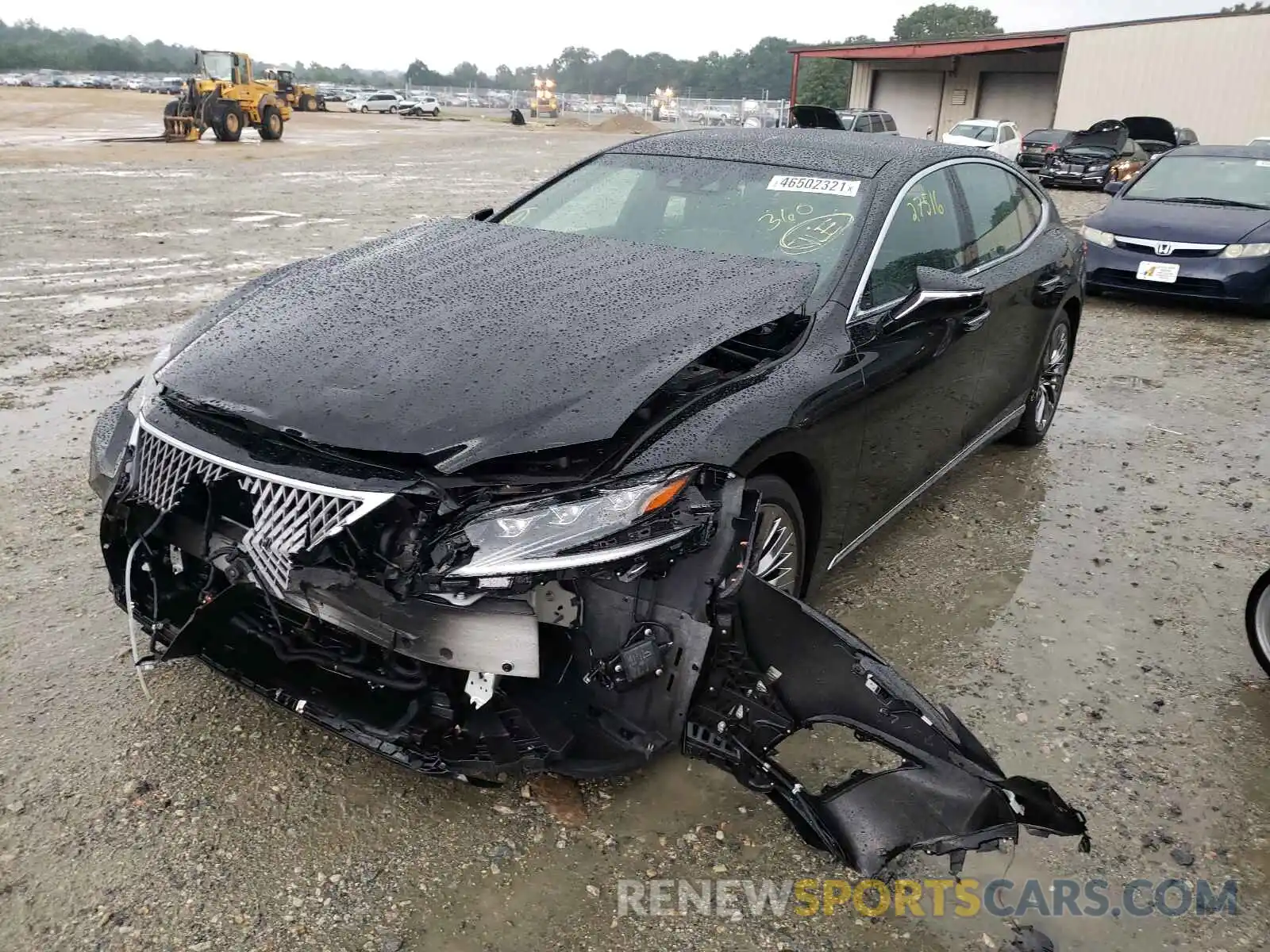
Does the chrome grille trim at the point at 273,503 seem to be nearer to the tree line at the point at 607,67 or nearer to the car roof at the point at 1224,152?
the car roof at the point at 1224,152

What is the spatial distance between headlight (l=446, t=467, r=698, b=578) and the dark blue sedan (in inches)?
327

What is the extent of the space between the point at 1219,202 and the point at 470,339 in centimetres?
918

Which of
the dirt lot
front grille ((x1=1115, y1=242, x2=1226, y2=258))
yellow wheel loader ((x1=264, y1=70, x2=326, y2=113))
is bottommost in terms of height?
the dirt lot

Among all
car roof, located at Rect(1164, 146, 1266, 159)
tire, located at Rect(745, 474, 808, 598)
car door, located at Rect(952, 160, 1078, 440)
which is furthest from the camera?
car roof, located at Rect(1164, 146, 1266, 159)

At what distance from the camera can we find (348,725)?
7.49 feet

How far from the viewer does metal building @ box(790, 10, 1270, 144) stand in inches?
1035

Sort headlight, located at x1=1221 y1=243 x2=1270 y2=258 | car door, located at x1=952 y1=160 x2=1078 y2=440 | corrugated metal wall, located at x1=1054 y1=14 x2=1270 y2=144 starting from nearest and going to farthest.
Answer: car door, located at x1=952 y1=160 x2=1078 y2=440 < headlight, located at x1=1221 y1=243 x2=1270 y2=258 < corrugated metal wall, located at x1=1054 y1=14 x2=1270 y2=144

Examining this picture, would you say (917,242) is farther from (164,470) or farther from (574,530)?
(164,470)

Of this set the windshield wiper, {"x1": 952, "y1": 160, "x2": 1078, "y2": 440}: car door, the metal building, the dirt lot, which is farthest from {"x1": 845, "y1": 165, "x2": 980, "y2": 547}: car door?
the metal building

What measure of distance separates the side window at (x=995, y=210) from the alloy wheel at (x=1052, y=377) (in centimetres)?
69

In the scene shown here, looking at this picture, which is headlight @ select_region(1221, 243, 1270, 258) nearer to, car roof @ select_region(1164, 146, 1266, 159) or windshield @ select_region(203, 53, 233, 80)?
car roof @ select_region(1164, 146, 1266, 159)

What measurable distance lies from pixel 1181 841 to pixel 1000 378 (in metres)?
2.33

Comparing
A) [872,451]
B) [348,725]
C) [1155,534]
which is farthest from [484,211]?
[1155,534]

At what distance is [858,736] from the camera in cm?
225
